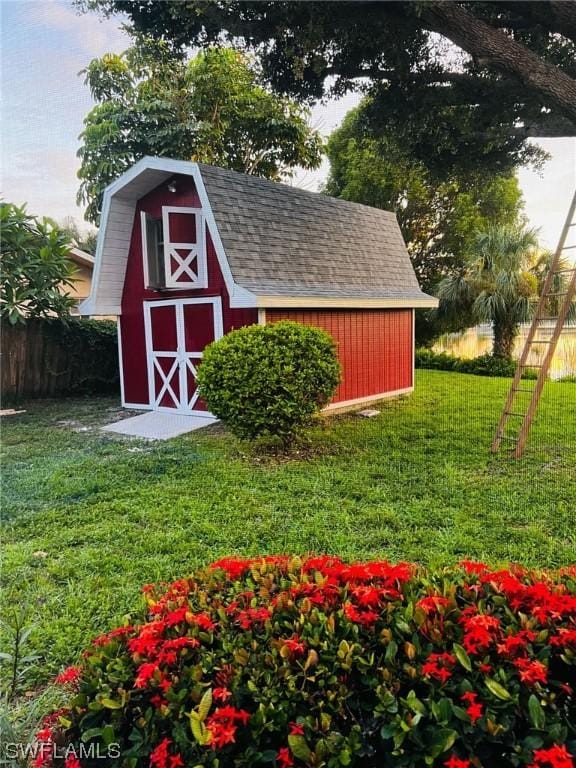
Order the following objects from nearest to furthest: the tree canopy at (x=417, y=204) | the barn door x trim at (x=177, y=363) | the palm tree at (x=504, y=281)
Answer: the barn door x trim at (x=177, y=363) < the palm tree at (x=504, y=281) < the tree canopy at (x=417, y=204)

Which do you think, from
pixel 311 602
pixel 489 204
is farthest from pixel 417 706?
pixel 489 204

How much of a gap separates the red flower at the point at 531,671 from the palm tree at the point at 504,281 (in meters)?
10.9

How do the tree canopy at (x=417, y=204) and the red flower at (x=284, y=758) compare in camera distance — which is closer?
the red flower at (x=284, y=758)

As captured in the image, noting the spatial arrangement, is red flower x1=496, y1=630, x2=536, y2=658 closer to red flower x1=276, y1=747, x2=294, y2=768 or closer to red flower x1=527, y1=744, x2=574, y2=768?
red flower x1=527, y1=744, x2=574, y2=768

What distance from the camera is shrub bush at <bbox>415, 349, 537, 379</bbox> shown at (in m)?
11.0

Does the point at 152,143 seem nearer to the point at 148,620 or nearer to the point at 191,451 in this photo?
the point at 191,451

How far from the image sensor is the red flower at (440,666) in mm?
1025

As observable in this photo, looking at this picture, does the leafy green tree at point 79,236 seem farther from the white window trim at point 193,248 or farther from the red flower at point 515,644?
the red flower at point 515,644

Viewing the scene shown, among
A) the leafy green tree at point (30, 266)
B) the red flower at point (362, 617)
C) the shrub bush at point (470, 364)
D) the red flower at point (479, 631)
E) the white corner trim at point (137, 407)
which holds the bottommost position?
the white corner trim at point (137, 407)

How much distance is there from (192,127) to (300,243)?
6.83 m

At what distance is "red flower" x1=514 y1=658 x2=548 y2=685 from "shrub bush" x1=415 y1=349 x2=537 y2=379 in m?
10.4

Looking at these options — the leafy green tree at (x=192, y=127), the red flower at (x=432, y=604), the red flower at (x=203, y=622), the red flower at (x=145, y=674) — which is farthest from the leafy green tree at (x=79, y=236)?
the red flower at (x=432, y=604)

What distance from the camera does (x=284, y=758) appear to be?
0.92 meters

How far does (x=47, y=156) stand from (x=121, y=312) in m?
5.45
